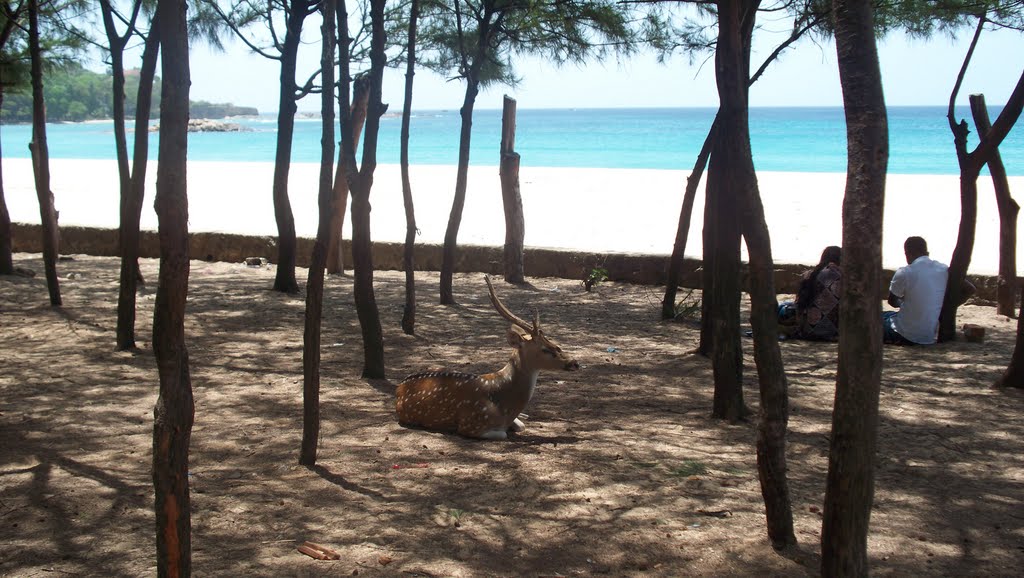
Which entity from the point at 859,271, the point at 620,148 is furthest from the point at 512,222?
the point at 620,148

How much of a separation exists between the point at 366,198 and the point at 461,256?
5.45 meters

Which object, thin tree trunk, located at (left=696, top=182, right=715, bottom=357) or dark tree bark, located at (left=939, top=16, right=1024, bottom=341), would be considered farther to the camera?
dark tree bark, located at (left=939, top=16, right=1024, bottom=341)

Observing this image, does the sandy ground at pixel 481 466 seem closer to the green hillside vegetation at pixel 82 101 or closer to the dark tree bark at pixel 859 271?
the dark tree bark at pixel 859 271

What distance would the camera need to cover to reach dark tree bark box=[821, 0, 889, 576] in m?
2.90

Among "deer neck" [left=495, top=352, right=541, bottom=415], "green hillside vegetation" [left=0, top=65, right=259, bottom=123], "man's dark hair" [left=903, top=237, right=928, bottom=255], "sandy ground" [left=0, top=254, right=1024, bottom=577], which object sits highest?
"green hillside vegetation" [left=0, top=65, right=259, bottom=123]

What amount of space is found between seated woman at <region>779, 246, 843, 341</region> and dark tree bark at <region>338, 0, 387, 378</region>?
145 inches

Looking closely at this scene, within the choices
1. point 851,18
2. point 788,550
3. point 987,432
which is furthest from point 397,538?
point 987,432

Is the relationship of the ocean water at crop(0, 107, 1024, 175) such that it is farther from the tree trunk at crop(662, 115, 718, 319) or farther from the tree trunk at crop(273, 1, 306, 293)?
the tree trunk at crop(273, 1, 306, 293)

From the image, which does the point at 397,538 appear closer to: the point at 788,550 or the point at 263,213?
the point at 788,550

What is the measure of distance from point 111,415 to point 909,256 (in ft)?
20.6

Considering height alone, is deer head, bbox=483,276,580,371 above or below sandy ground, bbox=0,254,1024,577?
above

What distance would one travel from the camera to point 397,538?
3.89 metres

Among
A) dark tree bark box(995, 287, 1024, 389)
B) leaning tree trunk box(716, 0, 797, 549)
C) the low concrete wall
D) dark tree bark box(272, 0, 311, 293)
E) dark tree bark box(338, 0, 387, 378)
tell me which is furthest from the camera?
the low concrete wall

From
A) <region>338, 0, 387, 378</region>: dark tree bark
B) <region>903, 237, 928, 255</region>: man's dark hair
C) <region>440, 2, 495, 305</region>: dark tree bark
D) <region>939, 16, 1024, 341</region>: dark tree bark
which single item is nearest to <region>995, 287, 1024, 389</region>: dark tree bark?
<region>939, 16, 1024, 341</region>: dark tree bark
